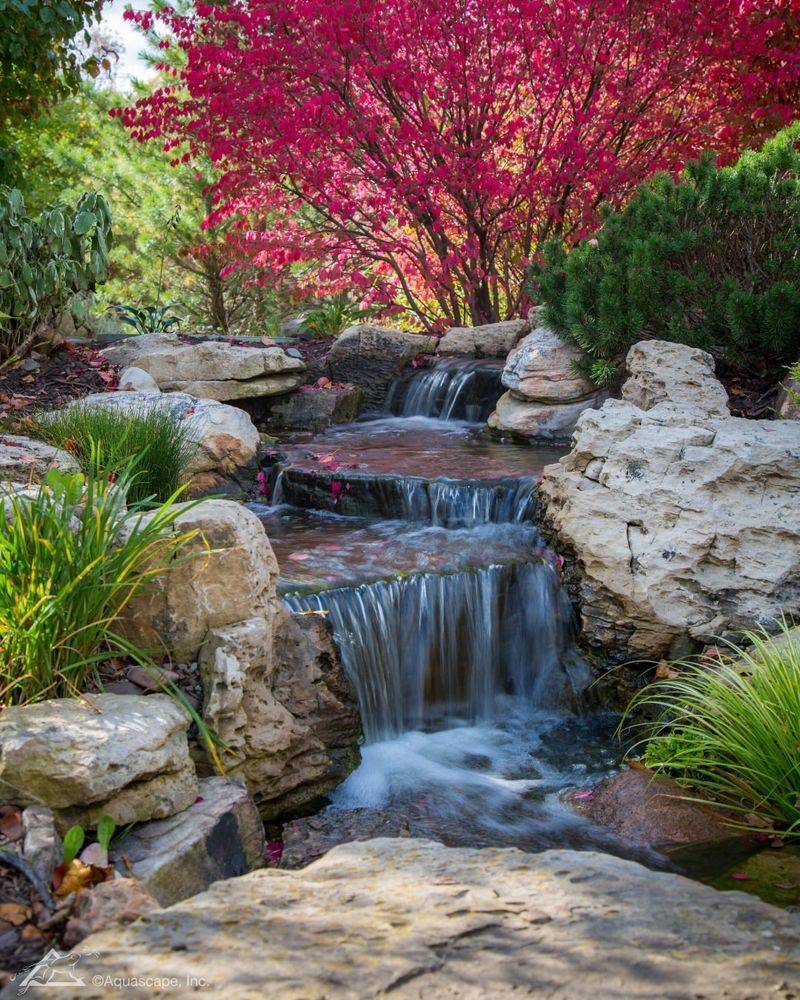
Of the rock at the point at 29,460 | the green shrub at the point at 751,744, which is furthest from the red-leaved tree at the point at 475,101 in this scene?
the green shrub at the point at 751,744

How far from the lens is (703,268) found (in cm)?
702

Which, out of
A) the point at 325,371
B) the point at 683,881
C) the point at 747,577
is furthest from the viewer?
the point at 325,371

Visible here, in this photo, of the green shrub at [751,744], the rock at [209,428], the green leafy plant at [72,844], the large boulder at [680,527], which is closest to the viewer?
the green leafy plant at [72,844]

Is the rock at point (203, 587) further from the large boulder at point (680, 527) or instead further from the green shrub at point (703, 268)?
the green shrub at point (703, 268)

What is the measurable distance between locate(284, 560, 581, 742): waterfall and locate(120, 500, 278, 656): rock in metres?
0.93

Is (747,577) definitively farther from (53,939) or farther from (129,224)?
(129,224)

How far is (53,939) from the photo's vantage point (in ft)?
6.34

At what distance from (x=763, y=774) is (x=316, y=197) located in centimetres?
951

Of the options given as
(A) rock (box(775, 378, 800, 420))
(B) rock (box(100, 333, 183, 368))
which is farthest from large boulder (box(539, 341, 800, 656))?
(B) rock (box(100, 333, 183, 368))

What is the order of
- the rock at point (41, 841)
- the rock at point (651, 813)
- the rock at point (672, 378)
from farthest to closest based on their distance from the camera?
the rock at point (672, 378), the rock at point (651, 813), the rock at point (41, 841)

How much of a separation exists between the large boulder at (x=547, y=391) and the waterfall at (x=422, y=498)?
1.70 m

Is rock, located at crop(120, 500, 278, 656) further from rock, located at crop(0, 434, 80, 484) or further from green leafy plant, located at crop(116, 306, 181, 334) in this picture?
green leafy plant, located at crop(116, 306, 181, 334)

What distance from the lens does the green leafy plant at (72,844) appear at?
2.36 m

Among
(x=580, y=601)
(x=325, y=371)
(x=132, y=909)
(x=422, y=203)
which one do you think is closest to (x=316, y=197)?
(x=422, y=203)
